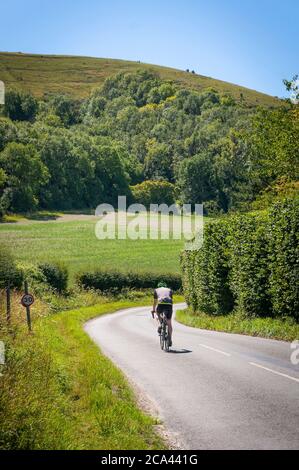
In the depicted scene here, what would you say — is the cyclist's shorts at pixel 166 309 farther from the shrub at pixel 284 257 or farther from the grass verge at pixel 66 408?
the shrub at pixel 284 257

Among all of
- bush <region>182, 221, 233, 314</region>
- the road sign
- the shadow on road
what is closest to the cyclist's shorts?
the shadow on road

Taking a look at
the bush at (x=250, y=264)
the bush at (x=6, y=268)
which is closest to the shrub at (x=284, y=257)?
the bush at (x=250, y=264)

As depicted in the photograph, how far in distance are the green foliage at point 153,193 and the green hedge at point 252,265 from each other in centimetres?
11781

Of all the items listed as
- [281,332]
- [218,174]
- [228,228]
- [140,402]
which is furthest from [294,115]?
[218,174]

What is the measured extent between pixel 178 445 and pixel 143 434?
80 cm

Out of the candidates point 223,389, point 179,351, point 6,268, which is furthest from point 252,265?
point 6,268

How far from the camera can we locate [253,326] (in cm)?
1991

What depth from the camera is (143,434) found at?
26.7 ft

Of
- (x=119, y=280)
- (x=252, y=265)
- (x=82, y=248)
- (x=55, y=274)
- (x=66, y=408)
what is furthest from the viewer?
(x=82, y=248)

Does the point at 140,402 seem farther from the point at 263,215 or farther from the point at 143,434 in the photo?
the point at 263,215

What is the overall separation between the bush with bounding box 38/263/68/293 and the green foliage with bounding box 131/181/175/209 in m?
93.0

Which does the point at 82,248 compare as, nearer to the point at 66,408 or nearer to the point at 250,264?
the point at 250,264

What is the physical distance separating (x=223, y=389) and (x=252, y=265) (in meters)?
11.1

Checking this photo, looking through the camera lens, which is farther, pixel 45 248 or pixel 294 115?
pixel 45 248
